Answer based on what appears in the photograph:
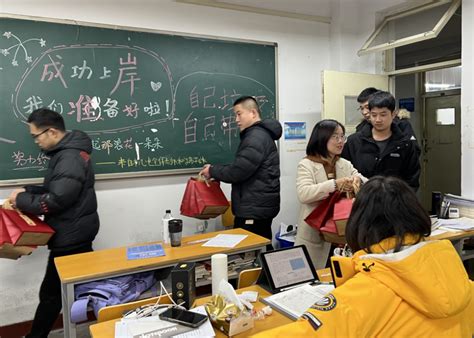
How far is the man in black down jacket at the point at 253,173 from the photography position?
289 centimetres

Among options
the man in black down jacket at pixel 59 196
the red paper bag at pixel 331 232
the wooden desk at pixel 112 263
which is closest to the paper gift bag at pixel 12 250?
the man in black down jacket at pixel 59 196

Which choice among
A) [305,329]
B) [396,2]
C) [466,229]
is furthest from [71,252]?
[396,2]

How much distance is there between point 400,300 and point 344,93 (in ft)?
10.6

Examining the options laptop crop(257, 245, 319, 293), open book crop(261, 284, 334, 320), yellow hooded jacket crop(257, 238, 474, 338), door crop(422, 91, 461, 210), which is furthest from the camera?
door crop(422, 91, 461, 210)

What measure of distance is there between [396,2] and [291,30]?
1139 mm

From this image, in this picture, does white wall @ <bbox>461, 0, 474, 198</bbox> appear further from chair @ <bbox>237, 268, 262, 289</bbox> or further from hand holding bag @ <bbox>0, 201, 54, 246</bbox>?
hand holding bag @ <bbox>0, 201, 54, 246</bbox>

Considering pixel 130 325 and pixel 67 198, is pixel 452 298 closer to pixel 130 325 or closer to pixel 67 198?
pixel 130 325

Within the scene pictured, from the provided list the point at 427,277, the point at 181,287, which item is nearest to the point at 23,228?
the point at 181,287

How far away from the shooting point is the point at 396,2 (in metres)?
4.13

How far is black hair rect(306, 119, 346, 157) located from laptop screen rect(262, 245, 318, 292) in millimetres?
862

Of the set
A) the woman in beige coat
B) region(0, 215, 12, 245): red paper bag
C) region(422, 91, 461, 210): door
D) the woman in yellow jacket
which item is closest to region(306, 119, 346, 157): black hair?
the woman in beige coat

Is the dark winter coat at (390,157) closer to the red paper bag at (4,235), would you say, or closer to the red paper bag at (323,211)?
the red paper bag at (323,211)

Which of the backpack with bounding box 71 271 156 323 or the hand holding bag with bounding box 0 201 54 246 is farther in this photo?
the hand holding bag with bounding box 0 201 54 246

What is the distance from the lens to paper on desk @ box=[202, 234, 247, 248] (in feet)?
8.07
